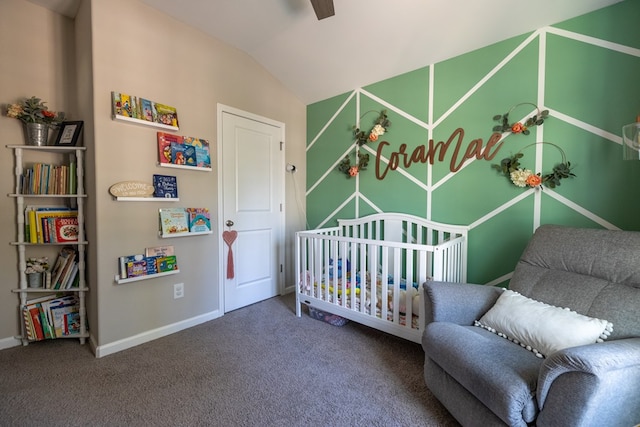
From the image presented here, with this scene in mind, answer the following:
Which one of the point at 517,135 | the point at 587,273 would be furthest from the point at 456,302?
the point at 517,135

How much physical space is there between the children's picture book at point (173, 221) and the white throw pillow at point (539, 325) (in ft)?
7.48

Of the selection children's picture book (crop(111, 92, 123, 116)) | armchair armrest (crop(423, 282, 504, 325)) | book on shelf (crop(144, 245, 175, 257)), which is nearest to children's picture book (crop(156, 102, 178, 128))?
children's picture book (crop(111, 92, 123, 116))

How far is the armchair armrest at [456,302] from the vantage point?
5.16 ft

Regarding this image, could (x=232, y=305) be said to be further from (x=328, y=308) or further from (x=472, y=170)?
(x=472, y=170)

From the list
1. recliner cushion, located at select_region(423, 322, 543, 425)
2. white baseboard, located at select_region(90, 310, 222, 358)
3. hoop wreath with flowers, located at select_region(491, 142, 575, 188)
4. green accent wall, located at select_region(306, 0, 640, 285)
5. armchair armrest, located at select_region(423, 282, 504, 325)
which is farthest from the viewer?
white baseboard, located at select_region(90, 310, 222, 358)

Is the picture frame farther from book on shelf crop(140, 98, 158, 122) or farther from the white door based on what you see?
the white door

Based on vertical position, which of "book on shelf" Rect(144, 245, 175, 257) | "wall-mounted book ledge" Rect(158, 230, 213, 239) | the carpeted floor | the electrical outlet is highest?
"wall-mounted book ledge" Rect(158, 230, 213, 239)

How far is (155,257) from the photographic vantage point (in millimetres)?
2213

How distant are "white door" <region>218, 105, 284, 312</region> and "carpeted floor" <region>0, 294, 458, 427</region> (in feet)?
2.19

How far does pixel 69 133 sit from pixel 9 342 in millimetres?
1645

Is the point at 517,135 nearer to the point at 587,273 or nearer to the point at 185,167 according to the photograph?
the point at 587,273

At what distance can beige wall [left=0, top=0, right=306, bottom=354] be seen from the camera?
1953mm

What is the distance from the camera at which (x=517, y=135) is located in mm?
2051

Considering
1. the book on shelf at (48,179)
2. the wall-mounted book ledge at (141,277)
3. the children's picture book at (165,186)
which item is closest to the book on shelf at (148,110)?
the children's picture book at (165,186)
